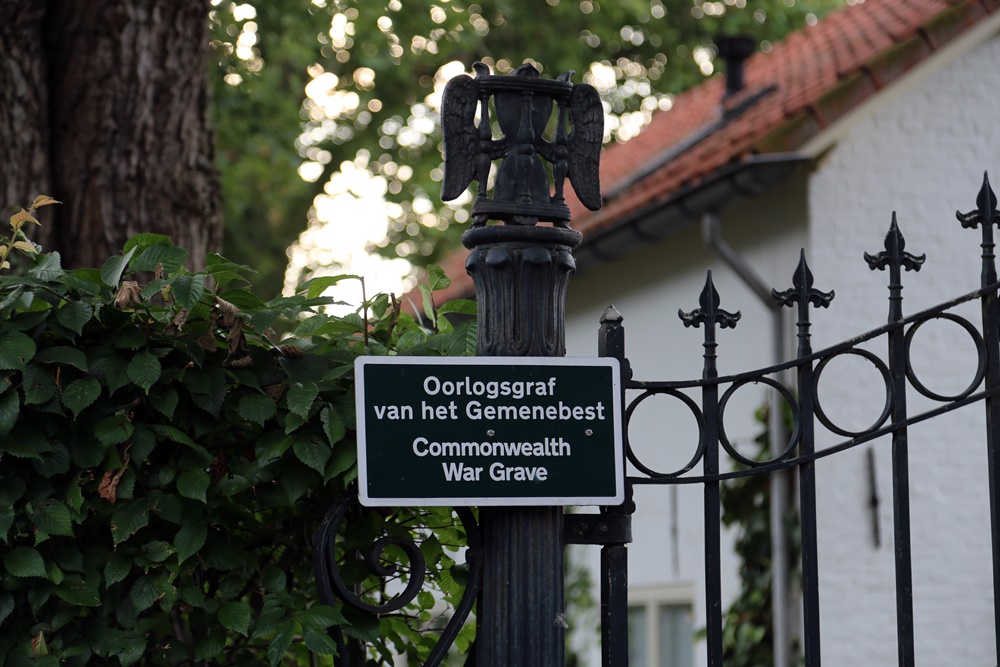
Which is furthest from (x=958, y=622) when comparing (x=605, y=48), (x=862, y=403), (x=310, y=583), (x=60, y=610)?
(x=605, y=48)

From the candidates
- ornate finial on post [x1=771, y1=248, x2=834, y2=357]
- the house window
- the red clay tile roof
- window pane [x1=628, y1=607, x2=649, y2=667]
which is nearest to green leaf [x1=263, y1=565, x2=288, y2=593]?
ornate finial on post [x1=771, y1=248, x2=834, y2=357]

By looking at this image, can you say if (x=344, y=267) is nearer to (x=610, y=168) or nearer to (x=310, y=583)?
(x=610, y=168)

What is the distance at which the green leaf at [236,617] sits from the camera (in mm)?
2547

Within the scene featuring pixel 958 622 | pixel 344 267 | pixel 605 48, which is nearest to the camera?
pixel 958 622

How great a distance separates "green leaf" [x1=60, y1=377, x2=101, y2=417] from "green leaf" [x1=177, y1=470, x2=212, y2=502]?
23cm

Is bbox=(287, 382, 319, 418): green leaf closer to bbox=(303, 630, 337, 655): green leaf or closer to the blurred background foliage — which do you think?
bbox=(303, 630, 337, 655): green leaf

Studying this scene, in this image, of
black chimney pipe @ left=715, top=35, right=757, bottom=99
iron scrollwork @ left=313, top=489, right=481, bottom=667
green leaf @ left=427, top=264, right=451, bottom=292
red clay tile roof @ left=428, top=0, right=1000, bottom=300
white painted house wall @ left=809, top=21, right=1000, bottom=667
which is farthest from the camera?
black chimney pipe @ left=715, top=35, right=757, bottom=99

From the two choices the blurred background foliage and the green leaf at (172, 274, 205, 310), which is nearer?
the green leaf at (172, 274, 205, 310)

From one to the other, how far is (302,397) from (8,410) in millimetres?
547

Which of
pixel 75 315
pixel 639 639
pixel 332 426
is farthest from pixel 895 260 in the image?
pixel 639 639

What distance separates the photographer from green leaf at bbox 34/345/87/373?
2492mm

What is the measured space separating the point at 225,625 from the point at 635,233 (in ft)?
17.1

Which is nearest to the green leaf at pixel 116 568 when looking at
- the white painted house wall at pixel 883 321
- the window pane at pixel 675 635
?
the white painted house wall at pixel 883 321

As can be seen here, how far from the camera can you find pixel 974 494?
646cm
